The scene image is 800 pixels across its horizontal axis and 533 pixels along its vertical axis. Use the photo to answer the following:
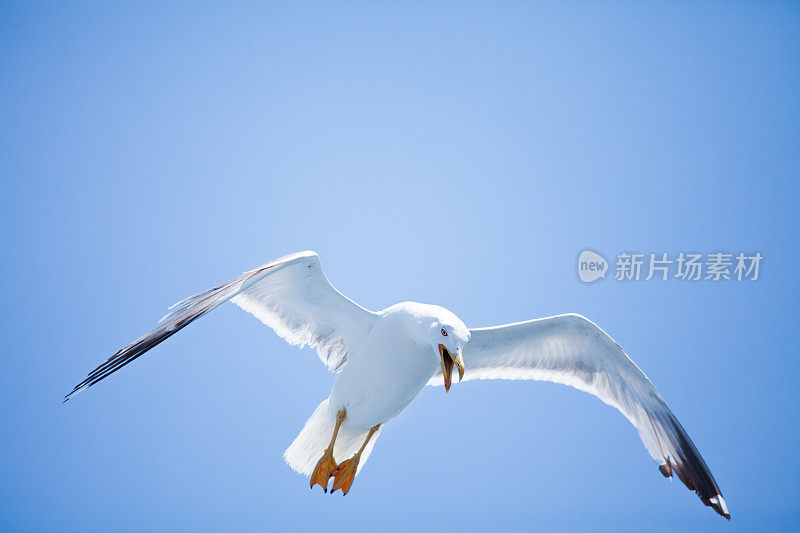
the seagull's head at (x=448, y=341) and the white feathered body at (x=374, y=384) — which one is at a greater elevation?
the seagull's head at (x=448, y=341)

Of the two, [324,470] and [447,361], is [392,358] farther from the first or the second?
[324,470]

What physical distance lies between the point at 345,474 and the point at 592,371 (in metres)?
1.90

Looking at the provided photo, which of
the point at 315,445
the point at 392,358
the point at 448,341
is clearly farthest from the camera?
the point at 315,445

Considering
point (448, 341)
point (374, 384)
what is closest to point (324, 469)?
point (374, 384)

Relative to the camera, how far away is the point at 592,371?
195 inches

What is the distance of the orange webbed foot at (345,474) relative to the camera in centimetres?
443

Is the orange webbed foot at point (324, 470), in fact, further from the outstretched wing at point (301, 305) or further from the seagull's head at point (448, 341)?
the seagull's head at point (448, 341)

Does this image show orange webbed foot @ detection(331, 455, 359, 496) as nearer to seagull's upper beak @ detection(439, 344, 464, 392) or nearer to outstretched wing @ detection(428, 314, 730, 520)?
outstretched wing @ detection(428, 314, 730, 520)

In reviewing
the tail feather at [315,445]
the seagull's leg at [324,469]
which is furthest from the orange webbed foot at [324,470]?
the tail feather at [315,445]

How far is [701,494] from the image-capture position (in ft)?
15.3

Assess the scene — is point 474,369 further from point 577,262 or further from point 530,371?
point 577,262

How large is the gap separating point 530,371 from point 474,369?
416mm

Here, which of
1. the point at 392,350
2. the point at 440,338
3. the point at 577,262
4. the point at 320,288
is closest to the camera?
the point at 440,338

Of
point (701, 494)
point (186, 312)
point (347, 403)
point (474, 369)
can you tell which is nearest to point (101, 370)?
point (186, 312)
